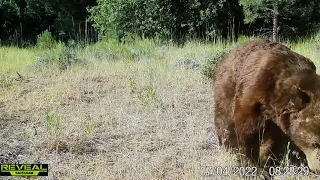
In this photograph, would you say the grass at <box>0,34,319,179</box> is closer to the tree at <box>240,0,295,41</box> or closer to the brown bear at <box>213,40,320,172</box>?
the brown bear at <box>213,40,320,172</box>

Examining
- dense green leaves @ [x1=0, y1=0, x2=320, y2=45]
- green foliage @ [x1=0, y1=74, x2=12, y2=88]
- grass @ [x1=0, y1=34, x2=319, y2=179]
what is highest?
dense green leaves @ [x1=0, y1=0, x2=320, y2=45]

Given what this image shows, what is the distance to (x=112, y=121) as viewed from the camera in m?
6.20

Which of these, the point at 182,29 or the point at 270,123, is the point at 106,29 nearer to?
the point at 182,29

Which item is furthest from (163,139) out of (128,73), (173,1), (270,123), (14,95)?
(173,1)

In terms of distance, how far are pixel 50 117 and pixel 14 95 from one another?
2747mm

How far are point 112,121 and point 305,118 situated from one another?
3.04 metres

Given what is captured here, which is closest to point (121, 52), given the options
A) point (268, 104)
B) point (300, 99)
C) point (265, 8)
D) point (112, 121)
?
point (265, 8)

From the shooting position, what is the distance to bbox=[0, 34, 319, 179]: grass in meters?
4.62

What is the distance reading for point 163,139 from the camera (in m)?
5.39

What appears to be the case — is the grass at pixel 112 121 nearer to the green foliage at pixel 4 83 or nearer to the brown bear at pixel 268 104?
the green foliage at pixel 4 83

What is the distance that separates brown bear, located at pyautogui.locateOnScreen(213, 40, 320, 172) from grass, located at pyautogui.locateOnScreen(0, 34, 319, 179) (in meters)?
0.40

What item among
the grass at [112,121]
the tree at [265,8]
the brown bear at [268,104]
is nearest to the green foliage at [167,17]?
the tree at [265,8]

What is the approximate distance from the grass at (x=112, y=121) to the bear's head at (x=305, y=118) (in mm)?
882

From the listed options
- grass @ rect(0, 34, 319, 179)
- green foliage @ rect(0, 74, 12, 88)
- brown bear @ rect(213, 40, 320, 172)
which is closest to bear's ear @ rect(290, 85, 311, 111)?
brown bear @ rect(213, 40, 320, 172)
